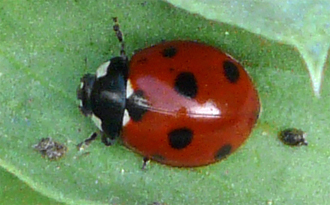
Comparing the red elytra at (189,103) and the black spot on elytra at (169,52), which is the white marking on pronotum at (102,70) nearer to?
the red elytra at (189,103)

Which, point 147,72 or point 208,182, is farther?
point 208,182

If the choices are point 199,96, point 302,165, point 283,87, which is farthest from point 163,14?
point 302,165

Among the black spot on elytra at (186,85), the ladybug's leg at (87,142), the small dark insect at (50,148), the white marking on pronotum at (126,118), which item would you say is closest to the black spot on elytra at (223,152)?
the black spot on elytra at (186,85)

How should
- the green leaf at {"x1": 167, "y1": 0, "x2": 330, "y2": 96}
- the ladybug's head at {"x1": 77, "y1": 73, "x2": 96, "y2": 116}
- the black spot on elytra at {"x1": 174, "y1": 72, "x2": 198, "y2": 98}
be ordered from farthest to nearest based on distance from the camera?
1. the ladybug's head at {"x1": 77, "y1": 73, "x2": 96, "y2": 116}
2. the black spot on elytra at {"x1": 174, "y1": 72, "x2": 198, "y2": 98}
3. the green leaf at {"x1": 167, "y1": 0, "x2": 330, "y2": 96}

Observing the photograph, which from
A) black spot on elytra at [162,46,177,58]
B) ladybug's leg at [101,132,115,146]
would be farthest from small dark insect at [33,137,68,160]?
black spot on elytra at [162,46,177,58]

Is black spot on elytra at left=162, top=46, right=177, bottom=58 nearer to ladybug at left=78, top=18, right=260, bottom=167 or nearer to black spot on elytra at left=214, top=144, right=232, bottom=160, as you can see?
ladybug at left=78, top=18, right=260, bottom=167

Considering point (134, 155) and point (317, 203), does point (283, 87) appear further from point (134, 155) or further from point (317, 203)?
point (134, 155)

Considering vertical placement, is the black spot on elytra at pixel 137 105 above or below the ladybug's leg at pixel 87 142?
above
